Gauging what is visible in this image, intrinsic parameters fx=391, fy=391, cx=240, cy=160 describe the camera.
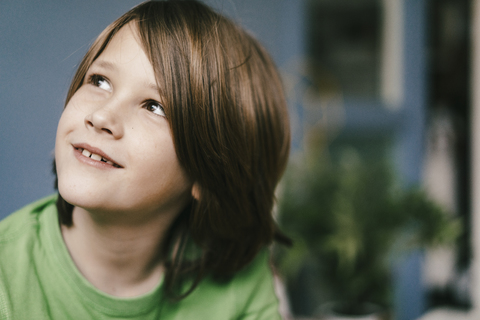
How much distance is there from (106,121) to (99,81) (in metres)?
0.08

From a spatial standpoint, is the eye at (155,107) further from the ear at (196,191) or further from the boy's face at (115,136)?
the ear at (196,191)

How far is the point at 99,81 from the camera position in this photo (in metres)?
0.52

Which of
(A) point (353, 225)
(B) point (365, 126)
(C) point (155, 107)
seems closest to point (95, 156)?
(C) point (155, 107)

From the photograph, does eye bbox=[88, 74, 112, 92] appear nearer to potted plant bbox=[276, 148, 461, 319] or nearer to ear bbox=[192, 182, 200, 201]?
ear bbox=[192, 182, 200, 201]

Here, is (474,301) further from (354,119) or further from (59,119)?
(59,119)

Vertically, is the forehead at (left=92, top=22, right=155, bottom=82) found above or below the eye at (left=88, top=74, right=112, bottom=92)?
above

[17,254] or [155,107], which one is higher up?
[155,107]

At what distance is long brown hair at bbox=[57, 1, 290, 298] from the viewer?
0.53 m

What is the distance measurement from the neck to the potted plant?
2.10 feet

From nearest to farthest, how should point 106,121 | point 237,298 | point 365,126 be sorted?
1. point 106,121
2. point 237,298
3. point 365,126

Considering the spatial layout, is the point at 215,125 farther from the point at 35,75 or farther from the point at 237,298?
the point at 237,298

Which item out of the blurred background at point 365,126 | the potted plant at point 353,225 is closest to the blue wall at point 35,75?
the blurred background at point 365,126

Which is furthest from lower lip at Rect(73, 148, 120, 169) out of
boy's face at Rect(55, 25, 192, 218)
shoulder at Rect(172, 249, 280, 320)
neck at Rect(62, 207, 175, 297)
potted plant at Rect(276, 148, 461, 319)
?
potted plant at Rect(276, 148, 461, 319)

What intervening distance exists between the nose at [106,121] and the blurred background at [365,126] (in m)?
0.07
